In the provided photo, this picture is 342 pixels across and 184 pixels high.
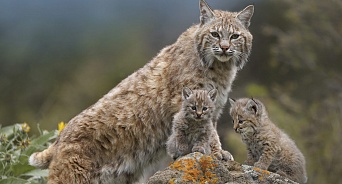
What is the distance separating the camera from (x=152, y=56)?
29.8m

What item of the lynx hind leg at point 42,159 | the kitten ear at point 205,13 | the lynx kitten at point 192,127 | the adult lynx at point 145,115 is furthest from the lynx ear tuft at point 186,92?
the lynx hind leg at point 42,159

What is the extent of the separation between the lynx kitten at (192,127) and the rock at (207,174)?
2.52ft

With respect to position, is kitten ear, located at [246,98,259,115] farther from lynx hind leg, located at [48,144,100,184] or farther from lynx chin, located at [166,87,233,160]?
lynx hind leg, located at [48,144,100,184]

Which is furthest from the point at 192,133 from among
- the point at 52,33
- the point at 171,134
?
the point at 52,33

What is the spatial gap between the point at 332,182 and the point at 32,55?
2045 centimetres

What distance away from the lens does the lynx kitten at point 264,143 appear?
31.7 ft

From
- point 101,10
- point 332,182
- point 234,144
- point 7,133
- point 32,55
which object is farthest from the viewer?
point 101,10

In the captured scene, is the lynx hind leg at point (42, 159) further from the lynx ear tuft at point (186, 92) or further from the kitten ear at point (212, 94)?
the kitten ear at point (212, 94)

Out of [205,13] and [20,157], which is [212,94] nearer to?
[205,13]

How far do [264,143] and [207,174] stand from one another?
3.72ft

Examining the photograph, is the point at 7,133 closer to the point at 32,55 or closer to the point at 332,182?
the point at 332,182

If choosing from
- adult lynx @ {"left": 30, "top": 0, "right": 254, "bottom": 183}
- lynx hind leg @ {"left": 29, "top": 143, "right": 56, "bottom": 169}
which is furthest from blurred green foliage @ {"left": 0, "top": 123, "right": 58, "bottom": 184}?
adult lynx @ {"left": 30, "top": 0, "right": 254, "bottom": 183}

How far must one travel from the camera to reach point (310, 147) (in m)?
20.4

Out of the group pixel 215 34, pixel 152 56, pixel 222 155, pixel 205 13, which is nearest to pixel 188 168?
pixel 222 155
